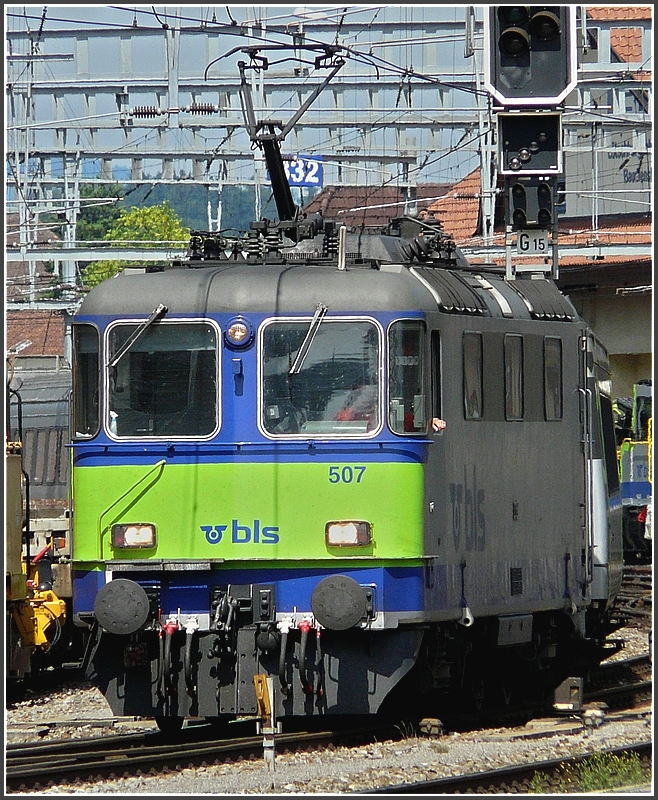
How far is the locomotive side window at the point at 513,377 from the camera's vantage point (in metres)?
11.9

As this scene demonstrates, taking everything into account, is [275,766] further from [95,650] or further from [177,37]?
[177,37]

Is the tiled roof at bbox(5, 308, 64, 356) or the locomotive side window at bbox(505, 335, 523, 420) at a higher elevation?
the tiled roof at bbox(5, 308, 64, 356)

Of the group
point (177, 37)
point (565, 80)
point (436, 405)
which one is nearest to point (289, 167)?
point (177, 37)

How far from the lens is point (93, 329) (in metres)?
11.0

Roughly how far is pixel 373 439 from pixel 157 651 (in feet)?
6.63

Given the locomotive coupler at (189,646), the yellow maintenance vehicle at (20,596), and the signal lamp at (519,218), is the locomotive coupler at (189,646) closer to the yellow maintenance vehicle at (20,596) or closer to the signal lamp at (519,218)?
the yellow maintenance vehicle at (20,596)

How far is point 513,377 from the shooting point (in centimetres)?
1195

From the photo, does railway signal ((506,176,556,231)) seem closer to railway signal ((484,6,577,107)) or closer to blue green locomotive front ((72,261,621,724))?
railway signal ((484,6,577,107))

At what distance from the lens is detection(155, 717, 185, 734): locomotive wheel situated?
11.4m

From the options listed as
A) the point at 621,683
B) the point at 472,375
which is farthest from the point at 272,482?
the point at 621,683

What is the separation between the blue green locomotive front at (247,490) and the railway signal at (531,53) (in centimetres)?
277

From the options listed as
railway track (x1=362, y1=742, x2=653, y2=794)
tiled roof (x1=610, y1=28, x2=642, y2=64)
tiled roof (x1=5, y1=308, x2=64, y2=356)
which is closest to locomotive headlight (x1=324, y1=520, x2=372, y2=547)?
railway track (x1=362, y1=742, x2=653, y2=794)

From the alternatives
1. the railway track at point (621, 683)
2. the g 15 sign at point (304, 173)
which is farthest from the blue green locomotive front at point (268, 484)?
the g 15 sign at point (304, 173)

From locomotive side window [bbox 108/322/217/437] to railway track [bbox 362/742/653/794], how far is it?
2.83 meters
